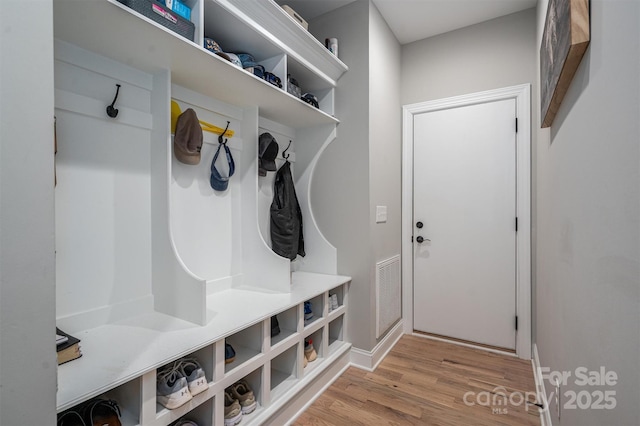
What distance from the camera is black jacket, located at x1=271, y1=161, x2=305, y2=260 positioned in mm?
2250

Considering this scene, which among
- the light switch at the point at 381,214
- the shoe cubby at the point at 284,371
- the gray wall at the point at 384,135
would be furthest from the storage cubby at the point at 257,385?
the light switch at the point at 381,214

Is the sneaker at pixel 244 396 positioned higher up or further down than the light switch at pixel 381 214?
further down

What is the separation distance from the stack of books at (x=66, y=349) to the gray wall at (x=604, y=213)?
1486 mm

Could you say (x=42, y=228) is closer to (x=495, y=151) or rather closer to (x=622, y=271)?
(x=622, y=271)

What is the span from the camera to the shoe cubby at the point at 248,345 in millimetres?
1464

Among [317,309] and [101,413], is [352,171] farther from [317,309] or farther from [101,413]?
[101,413]

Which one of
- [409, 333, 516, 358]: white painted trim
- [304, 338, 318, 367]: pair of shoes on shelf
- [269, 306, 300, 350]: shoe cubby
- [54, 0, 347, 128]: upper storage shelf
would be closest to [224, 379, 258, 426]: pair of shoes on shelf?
[269, 306, 300, 350]: shoe cubby

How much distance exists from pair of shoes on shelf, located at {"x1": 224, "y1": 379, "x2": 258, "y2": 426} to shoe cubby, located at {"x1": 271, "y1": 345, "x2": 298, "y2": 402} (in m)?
0.18

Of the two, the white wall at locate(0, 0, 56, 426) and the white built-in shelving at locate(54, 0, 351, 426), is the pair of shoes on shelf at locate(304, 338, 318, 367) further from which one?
the white wall at locate(0, 0, 56, 426)

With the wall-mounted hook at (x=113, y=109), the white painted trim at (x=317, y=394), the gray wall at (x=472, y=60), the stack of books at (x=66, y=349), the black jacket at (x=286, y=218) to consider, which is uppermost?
the gray wall at (x=472, y=60)

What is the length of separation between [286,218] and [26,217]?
1727 millimetres

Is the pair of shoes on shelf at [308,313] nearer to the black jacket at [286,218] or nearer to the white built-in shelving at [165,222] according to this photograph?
the white built-in shelving at [165,222]

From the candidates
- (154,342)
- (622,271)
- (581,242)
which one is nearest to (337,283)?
(154,342)

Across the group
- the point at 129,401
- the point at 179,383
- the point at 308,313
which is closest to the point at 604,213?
the point at 179,383
